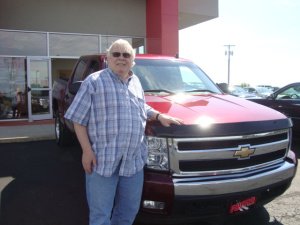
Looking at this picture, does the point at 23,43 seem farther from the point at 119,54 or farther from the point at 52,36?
the point at 119,54

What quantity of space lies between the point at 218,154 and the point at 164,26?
8219 millimetres

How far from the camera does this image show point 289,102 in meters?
6.51

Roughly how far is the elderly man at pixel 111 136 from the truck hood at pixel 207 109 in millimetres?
522

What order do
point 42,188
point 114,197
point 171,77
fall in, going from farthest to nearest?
1. point 42,188
2. point 171,77
3. point 114,197

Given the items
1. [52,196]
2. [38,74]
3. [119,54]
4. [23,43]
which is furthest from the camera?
[38,74]

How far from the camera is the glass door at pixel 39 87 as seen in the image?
31.8ft

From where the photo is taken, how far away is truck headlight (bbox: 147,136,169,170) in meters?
2.22

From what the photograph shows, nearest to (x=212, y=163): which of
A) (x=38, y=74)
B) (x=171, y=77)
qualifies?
(x=171, y=77)

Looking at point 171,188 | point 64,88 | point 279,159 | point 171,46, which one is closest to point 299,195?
point 279,159

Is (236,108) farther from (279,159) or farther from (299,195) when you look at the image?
(299,195)

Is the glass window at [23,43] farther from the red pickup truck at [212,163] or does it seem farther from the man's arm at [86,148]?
the man's arm at [86,148]

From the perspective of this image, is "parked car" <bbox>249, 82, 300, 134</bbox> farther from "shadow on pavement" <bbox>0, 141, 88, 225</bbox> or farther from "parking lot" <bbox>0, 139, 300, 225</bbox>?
"shadow on pavement" <bbox>0, 141, 88, 225</bbox>

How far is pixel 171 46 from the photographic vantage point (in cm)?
993

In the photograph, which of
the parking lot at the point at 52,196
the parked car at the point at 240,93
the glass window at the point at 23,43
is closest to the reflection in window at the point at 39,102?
the glass window at the point at 23,43
